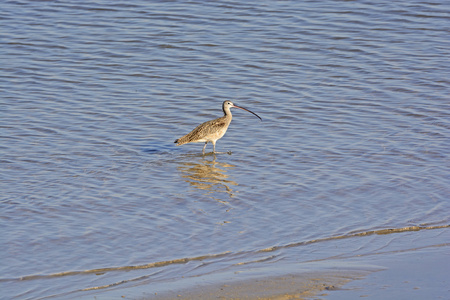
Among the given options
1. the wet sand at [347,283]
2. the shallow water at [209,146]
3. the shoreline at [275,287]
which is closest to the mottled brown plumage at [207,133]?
the shallow water at [209,146]

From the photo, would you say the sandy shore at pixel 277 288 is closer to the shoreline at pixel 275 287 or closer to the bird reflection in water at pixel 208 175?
the shoreline at pixel 275 287

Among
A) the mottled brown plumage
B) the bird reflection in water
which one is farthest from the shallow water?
the mottled brown plumage

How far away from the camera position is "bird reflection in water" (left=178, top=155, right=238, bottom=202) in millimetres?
9371

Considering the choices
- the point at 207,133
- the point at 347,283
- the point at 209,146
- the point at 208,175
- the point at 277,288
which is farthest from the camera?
the point at 209,146

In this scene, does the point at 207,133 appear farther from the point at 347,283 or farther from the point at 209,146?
the point at 347,283

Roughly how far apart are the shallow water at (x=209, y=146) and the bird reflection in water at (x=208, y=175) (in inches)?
1.4

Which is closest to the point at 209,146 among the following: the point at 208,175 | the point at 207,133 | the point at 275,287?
the point at 207,133

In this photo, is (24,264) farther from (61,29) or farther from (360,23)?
(360,23)

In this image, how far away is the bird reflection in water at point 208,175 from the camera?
9.37m

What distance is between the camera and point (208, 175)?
33.4ft

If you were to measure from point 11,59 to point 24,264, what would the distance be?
8824 mm

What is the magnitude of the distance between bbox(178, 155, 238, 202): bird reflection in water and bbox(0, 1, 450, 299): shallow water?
36 mm

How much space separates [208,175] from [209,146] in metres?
1.82

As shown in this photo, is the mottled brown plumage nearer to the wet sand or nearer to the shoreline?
the wet sand
